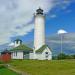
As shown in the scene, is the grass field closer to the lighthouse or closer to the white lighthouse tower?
the white lighthouse tower

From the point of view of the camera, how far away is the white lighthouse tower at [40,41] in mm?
66438

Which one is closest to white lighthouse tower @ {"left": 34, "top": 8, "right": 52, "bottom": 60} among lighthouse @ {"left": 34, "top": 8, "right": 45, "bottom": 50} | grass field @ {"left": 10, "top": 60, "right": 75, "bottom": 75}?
lighthouse @ {"left": 34, "top": 8, "right": 45, "bottom": 50}

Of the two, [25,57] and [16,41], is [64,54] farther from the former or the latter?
[16,41]

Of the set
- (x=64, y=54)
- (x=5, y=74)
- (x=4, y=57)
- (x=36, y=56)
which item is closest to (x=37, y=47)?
(x=36, y=56)

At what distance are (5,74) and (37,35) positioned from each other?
4334 centimetres

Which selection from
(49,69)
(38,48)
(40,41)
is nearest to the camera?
(49,69)

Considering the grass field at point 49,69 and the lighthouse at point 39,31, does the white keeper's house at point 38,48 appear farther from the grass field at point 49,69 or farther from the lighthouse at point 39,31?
the grass field at point 49,69

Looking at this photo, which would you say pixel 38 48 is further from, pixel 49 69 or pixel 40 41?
pixel 49 69

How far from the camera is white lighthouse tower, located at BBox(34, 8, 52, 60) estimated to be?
2616 inches

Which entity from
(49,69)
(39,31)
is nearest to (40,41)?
(39,31)

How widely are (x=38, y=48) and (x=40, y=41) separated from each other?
185 cm

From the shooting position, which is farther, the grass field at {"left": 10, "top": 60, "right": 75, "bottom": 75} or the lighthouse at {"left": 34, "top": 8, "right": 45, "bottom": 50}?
the lighthouse at {"left": 34, "top": 8, "right": 45, "bottom": 50}

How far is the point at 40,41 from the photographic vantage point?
221 feet

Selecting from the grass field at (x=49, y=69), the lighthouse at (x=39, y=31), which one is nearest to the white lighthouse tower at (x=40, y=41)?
the lighthouse at (x=39, y=31)
